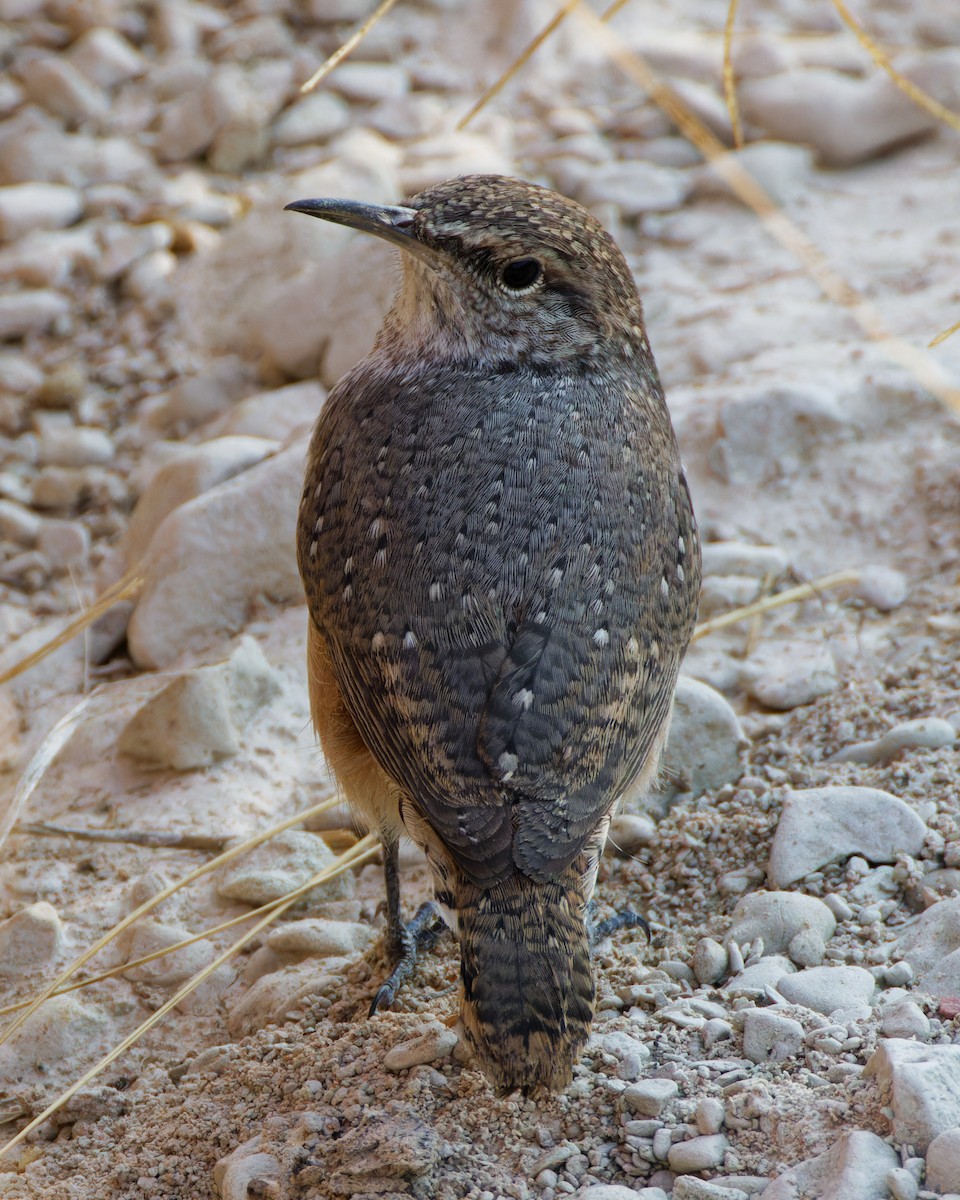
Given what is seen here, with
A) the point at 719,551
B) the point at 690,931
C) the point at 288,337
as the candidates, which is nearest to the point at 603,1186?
the point at 690,931

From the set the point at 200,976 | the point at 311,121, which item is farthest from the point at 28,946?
the point at 311,121

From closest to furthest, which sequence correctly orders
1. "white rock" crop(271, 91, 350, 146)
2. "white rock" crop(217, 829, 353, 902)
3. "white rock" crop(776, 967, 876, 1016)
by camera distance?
1. "white rock" crop(776, 967, 876, 1016)
2. "white rock" crop(217, 829, 353, 902)
3. "white rock" crop(271, 91, 350, 146)

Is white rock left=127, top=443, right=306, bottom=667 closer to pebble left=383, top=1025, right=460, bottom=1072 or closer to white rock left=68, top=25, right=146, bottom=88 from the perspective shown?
pebble left=383, top=1025, right=460, bottom=1072

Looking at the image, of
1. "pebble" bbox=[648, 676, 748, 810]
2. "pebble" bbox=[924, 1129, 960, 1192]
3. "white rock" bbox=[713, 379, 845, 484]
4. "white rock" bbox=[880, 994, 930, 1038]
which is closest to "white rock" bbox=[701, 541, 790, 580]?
"white rock" bbox=[713, 379, 845, 484]

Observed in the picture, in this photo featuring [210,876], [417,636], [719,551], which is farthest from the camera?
[719,551]

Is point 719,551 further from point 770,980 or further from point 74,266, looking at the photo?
point 74,266

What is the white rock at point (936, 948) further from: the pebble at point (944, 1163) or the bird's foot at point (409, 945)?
the bird's foot at point (409, 945)

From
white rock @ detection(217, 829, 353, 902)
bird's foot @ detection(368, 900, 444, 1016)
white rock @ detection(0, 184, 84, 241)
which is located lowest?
white rock @ detection(217, 829, 353, 902)

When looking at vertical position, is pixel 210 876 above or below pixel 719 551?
below
